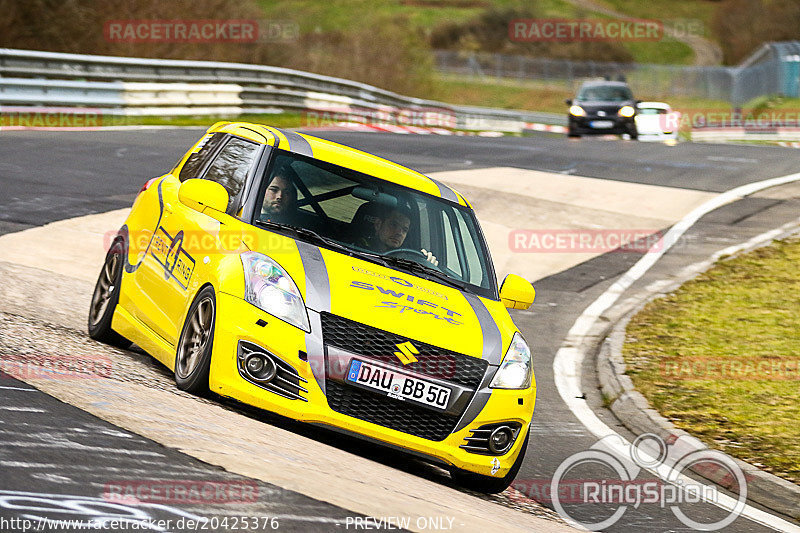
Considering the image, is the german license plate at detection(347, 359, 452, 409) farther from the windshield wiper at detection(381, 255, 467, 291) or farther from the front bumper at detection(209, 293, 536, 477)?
the windshield wiper at detection(381, 255, 467, 291)

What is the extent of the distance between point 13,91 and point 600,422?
15.8m

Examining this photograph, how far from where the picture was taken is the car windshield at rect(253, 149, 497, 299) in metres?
7.15

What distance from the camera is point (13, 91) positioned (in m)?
21.3

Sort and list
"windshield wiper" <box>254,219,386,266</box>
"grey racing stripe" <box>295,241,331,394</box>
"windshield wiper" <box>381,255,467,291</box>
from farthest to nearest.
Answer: "windshield wiper" <box>381,255,467,291</box> → "windshield wiper" <box>254,219,386,266</box> → "grey racing stripe" <box>295,241,331,394</box>

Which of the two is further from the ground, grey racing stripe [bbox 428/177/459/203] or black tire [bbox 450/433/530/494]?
grey racing stripe [bbox 428/177/459/203]

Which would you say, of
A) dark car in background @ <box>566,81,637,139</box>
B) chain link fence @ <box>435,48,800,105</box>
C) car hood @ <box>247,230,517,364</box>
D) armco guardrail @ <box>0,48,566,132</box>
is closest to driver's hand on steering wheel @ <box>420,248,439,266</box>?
car hood @ <box>247,230,517,364</box>

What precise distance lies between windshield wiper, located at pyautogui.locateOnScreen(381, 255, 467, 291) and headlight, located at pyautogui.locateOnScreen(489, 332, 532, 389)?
0.62 m

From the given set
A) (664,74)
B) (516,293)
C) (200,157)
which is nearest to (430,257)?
(516,293)

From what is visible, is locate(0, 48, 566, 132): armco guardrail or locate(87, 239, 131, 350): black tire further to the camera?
locate(0, 48, 566, 132): armco guardrail

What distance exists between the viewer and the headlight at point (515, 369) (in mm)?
6375

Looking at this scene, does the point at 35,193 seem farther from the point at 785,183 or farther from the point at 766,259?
the point at 785,183

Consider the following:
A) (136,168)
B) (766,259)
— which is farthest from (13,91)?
(766,259)

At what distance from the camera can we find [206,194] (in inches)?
277

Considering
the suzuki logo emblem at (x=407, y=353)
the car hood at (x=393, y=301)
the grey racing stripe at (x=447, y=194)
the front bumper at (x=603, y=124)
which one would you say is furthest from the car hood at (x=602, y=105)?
the suzuki logo emblem at (x=407, y=353)
